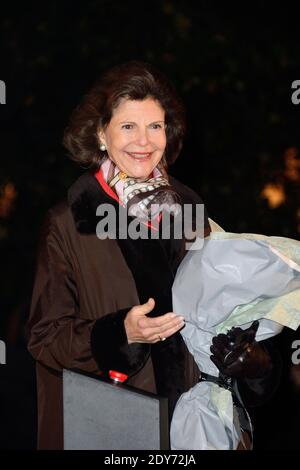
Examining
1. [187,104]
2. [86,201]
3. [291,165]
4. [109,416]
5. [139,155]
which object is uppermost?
[187,104]

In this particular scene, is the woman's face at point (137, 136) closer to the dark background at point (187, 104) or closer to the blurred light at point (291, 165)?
the dark background at point (187, 104)

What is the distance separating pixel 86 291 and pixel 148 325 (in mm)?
255

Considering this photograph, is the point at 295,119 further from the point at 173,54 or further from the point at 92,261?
the point at 92,261

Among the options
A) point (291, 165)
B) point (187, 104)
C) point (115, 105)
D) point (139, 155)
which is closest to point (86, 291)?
point (139, 155)

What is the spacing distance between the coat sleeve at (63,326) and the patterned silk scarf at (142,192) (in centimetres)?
18

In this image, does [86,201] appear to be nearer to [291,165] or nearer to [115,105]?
[115,105]

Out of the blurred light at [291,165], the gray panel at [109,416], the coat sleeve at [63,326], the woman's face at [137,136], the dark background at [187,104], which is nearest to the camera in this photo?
the gray panel at [109,416]

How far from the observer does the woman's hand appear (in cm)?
208

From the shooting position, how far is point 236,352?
6.85 ft

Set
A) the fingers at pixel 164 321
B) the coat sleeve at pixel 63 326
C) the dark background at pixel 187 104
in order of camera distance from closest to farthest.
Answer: the fingers at pixel 164 321, the coat sleeve at pixel 63 326, the dark background at pixel 187 104

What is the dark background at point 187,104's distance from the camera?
173 inches

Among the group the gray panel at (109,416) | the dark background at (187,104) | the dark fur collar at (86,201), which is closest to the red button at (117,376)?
the gray panel at (109,416)

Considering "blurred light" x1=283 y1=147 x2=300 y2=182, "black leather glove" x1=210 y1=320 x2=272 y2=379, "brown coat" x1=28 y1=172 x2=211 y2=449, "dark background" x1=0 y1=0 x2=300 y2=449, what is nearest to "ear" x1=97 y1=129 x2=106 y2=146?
"brown coat" x1=28 y1=172 x2=211 y2=449

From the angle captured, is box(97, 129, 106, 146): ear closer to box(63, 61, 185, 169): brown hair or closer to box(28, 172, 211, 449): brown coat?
box(63, 61, 185, 169): brown hair
